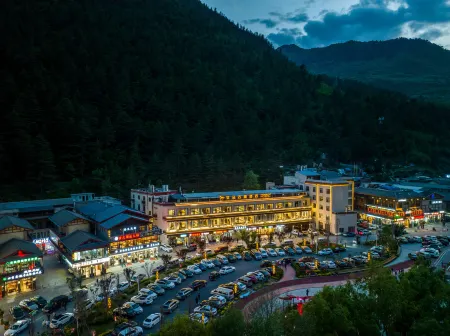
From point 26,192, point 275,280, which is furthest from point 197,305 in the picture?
point 26,192

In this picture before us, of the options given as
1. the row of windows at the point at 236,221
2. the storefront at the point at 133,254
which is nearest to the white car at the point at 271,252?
the row of windows at the point at 236,221

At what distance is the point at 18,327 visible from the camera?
84.4ft

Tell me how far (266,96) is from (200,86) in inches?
1202

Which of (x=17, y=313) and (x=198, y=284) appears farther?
(x=198, y=284)

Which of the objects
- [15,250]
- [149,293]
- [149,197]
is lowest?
[149,293]

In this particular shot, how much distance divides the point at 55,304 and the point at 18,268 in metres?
6.55

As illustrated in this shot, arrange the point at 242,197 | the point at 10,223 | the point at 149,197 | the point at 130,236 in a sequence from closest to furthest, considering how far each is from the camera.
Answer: the point at 10,223 → the point at 130,236 → the point at 149,197 → the point at 242,197

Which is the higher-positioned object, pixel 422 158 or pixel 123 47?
pixel 123 47

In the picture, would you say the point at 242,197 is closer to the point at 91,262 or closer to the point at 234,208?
the point at 234,208

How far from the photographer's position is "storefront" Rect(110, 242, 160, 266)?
3934 cm

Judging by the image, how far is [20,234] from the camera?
38406 millimetres

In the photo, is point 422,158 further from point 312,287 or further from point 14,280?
point 14,280

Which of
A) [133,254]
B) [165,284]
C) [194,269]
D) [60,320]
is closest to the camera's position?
[60,320]

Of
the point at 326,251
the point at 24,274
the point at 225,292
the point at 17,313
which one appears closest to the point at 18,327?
the point at 17,313
